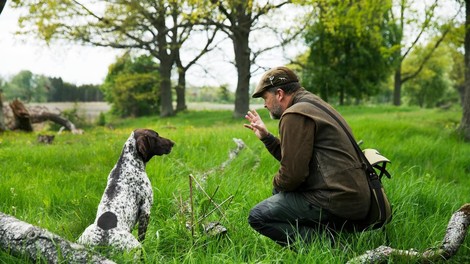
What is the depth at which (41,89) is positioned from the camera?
3098cm

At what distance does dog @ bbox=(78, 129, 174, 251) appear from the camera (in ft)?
11.0

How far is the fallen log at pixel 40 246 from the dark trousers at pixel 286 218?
1.44 m

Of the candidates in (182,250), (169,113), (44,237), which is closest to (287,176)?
(182,250)

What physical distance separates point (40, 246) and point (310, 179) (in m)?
2.24

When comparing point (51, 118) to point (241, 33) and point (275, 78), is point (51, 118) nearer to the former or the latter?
point (241, 33)

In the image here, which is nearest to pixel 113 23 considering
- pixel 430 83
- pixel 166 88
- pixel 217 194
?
pixel 166 88

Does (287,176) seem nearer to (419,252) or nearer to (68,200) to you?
(419,252)

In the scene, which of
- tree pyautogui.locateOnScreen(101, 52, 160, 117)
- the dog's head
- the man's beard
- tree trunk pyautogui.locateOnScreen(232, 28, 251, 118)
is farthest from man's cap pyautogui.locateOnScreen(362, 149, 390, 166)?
tree pyautogui.locateOnScreen(101, 52, 160, 117)

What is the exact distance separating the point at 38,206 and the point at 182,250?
2503mm

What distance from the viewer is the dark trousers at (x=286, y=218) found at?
364 cm

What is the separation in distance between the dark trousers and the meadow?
137 mm

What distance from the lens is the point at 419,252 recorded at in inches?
138

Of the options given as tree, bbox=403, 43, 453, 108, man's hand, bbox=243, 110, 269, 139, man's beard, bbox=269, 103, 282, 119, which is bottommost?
man's hand, bbox=243, 110, 269, 139

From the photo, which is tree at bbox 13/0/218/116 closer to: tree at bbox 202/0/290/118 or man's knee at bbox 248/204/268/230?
tree at bbox 202/0/290/118
